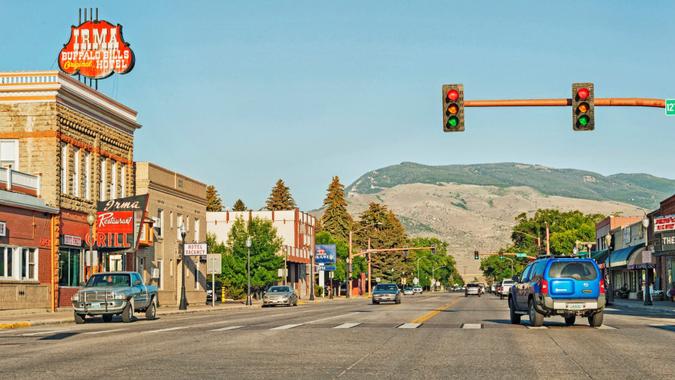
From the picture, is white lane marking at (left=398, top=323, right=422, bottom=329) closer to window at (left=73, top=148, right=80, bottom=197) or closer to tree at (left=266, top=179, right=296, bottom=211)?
window at (left=73, top=148, right=80, bottom=197)

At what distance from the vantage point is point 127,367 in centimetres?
1536

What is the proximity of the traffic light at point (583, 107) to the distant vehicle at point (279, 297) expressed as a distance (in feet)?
125

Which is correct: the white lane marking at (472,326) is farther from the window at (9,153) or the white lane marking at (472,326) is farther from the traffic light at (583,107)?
the window at (9,153)

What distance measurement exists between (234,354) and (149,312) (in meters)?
20.6

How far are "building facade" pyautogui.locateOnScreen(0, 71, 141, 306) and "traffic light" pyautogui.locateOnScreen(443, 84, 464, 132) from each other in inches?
1064

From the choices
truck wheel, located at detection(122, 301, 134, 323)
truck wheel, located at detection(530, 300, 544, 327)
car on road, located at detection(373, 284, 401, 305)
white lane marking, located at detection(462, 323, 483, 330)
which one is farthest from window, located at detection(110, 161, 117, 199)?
truck wheel, located at detection(530, 300, 544, 327)

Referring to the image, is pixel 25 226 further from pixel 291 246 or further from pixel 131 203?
pixel 291 246

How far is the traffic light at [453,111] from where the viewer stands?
27.1 metres

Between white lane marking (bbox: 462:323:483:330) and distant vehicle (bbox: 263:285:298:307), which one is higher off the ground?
white lane marking (bbox: 462:323:483:330)

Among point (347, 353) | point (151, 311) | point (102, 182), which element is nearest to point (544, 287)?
point (347, 353)

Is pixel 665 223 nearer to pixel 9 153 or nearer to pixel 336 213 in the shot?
pixel 9 153

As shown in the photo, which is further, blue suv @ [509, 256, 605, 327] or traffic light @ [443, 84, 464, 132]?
traffic light @ [443, 84, 464, 132]

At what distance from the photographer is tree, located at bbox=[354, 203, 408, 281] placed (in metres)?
162

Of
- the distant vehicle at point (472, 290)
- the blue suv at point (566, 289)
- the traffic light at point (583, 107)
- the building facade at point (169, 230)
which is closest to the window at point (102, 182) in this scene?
the building facade at point (169, 230)
